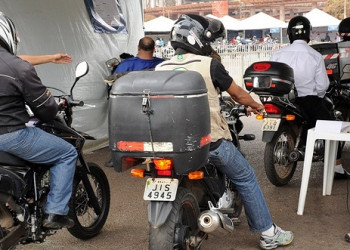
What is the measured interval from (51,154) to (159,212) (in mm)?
936

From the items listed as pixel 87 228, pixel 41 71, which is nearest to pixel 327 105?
pixel 87 228

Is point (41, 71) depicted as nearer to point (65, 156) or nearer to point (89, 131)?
point (89, 131)

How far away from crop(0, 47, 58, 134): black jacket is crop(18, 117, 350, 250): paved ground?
1.49 meters

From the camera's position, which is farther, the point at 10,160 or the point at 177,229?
the point at 10,160

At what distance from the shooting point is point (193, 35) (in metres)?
3.92

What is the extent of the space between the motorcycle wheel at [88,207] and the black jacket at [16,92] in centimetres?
95

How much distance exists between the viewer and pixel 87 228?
475 cm

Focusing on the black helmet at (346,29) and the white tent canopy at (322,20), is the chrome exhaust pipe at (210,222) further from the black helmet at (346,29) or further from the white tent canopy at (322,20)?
the white tent canopy at (322,20)

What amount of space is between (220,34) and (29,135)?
5.54 feet

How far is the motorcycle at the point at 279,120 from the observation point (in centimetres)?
528

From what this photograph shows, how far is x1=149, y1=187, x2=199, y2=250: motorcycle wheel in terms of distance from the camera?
3.42 m

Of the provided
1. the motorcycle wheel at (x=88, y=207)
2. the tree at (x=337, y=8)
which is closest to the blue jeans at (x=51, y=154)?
the motorcycle wheel at (x=88, y=207)

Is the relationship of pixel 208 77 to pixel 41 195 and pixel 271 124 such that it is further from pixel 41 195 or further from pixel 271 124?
pixel 271 124

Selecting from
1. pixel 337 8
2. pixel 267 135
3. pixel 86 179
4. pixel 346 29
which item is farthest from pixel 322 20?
pixel 86 179
